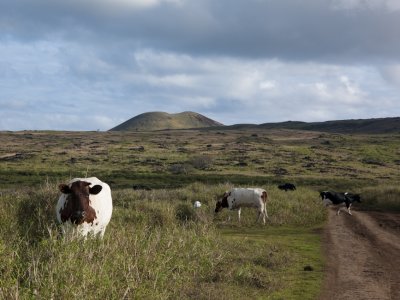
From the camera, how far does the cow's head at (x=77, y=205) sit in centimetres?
1138

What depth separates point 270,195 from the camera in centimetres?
2998

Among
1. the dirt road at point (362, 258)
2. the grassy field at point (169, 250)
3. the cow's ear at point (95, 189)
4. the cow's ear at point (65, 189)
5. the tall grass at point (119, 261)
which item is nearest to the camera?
the tall grass at point (119, 261)

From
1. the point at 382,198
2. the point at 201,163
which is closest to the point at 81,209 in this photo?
the point at 382,198

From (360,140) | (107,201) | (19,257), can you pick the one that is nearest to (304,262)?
(107,201)

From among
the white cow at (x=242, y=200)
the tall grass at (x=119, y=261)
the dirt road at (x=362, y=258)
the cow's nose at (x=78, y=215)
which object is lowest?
the dirt road at (x=362, y=258)

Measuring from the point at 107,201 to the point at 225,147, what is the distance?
8467 cm

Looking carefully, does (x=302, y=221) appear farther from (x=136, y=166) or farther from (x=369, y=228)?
(x=136, y=166)

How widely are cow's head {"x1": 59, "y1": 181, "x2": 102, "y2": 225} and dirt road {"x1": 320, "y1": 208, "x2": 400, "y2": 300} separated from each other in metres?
5.54

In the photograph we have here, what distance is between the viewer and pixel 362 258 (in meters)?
16.2

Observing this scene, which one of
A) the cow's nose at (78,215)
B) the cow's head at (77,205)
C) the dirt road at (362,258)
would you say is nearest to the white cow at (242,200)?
the dirt road at (362,258)

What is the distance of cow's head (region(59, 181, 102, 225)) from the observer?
37.3 feet

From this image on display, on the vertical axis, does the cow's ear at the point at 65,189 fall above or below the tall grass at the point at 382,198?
above

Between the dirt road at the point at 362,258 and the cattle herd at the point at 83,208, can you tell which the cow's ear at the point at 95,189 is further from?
the dirt road at the point at 362,258

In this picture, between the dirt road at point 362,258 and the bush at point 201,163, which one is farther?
the bush at point 201,163
